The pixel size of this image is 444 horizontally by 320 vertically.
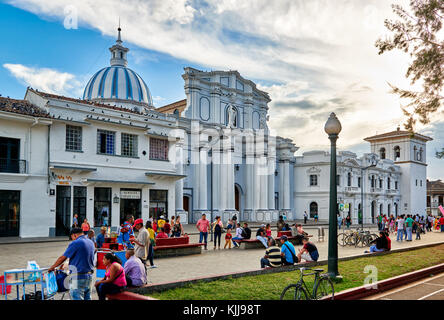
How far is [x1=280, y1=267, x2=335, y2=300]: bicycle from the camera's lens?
8.14 meters

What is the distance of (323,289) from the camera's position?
30.3 ft

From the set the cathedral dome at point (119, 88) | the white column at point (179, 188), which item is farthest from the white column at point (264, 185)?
the cathedral dome at point (119, 88)

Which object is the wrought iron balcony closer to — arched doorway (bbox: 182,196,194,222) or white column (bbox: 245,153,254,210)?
arched doorway (bbox: 182,196,194,222)

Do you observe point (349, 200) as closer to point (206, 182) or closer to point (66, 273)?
point (206, 182)

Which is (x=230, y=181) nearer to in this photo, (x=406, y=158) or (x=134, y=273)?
(x=134, y=273)

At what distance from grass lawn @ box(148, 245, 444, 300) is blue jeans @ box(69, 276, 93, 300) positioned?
167 centimetres

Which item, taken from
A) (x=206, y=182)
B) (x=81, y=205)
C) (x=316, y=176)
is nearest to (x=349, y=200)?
(x=316, y=176)

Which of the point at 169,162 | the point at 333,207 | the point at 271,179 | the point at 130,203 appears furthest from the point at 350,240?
the point at 271,179

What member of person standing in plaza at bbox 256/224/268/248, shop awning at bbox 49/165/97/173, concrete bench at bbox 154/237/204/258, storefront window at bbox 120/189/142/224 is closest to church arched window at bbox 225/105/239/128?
storefront window at bbox 120/189/142/224

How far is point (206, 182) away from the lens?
Answer: 144 feet

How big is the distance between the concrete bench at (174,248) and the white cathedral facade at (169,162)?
36.4ft

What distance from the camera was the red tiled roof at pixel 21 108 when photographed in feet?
79.0

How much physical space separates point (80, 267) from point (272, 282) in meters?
5.12
